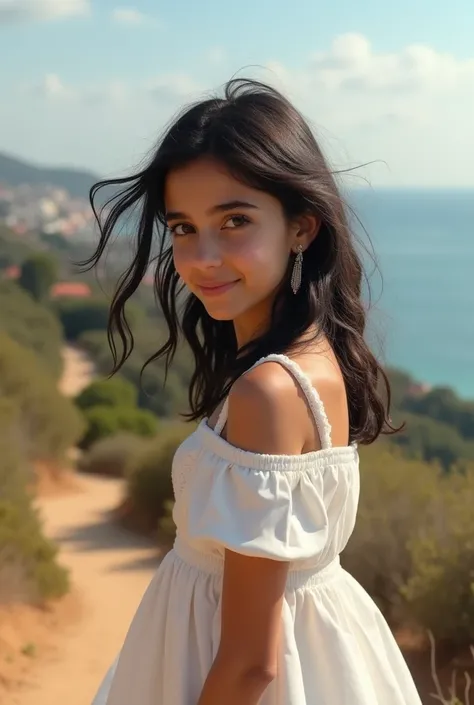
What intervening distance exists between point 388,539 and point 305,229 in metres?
4.02

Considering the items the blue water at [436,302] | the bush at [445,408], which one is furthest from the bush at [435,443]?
the blue water at [436,302]

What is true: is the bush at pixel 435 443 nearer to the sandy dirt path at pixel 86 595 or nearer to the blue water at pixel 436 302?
the sandy dirt path at pixel 86 595

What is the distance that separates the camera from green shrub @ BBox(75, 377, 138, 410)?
1638 cm

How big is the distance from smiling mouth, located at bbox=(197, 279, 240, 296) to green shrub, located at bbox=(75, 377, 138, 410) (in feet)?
49.1

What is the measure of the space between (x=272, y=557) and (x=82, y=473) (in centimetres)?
1097

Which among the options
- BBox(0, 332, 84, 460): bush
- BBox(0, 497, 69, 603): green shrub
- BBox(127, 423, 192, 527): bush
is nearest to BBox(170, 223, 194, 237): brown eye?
BBox(0, 497, 69, 603): green shrub

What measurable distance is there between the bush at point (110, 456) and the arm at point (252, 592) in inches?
413

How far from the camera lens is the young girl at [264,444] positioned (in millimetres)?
1268

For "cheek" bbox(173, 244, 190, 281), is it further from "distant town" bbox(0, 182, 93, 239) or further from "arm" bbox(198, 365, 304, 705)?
"distant town" bbox(0, 182, 93, 239)

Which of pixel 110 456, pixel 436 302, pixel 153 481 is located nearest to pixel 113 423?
pixel 110 456

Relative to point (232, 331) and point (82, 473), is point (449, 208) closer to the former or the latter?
point (82, 473)

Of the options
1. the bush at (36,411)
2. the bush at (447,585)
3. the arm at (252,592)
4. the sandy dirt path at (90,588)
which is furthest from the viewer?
the bush at (36,411)

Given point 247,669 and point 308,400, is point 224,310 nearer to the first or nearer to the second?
point 308,400

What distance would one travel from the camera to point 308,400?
131 cm
